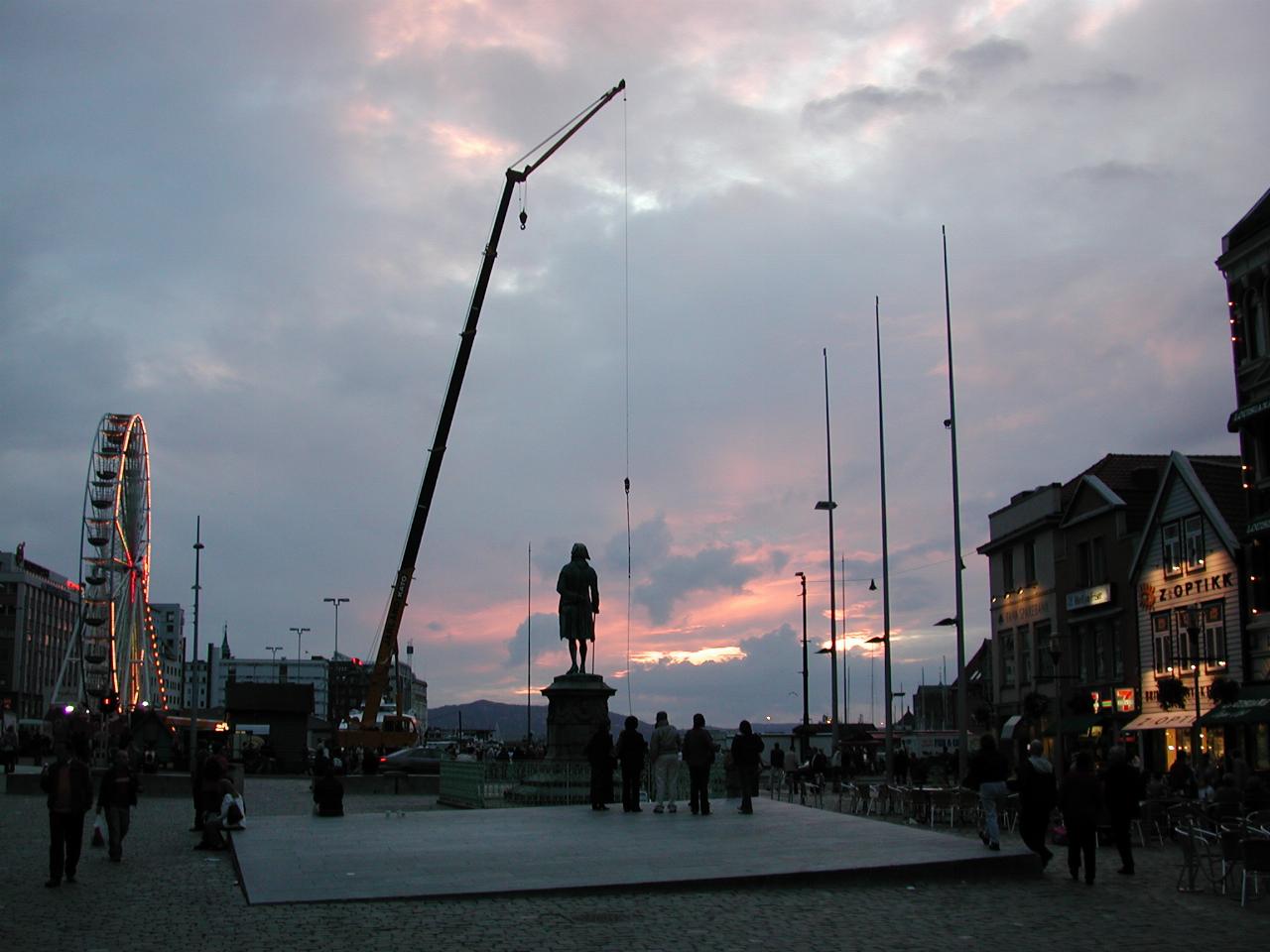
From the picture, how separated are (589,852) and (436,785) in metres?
30.5

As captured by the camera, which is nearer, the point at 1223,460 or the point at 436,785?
the point at 436,785

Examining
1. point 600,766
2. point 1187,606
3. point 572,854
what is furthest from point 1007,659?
point 572,854

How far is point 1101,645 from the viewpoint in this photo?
170 feet

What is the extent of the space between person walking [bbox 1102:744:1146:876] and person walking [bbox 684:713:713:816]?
7765 millimetres

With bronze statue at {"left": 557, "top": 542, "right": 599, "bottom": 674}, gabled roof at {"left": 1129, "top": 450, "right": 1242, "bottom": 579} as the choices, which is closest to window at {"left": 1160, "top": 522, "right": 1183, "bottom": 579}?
gabled roof at {"left": 1129, "top": 450, "right": 1242, "bottom": 579}

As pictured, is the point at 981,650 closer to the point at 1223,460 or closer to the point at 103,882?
the point at 1223,460

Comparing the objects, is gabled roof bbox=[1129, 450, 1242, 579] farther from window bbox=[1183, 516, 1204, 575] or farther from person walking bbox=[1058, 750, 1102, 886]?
person walking bbox=[1058, 750, 1102, 886]

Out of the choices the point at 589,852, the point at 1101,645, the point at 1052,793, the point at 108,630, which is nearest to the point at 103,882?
the point at 589,852

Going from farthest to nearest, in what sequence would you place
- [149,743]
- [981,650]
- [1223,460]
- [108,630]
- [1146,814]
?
[981,650], [108,630], [149,743], [1223,460], [1146,814]

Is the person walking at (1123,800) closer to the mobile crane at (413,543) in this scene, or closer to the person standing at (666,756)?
the person standing at (666,756)

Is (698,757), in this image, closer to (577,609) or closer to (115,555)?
(577,609)

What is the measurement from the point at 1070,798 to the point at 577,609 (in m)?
16.7

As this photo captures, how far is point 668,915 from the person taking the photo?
552 inches

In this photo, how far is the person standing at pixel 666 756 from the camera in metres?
25.6
